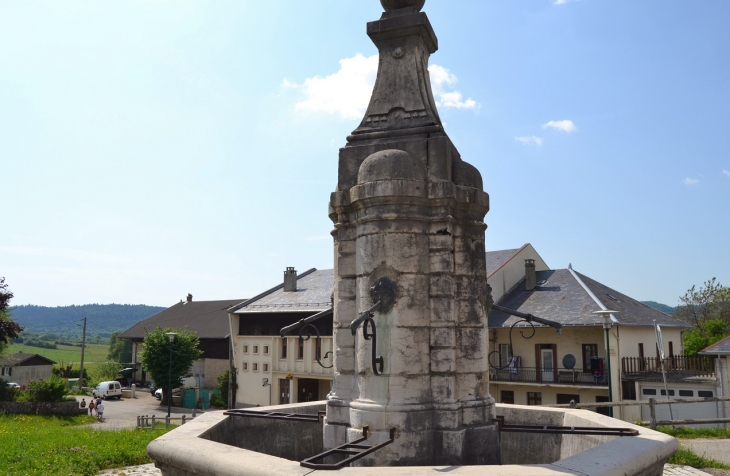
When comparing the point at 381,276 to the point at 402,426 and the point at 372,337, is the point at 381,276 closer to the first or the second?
the point at 372,337

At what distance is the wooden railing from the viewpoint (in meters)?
28.7

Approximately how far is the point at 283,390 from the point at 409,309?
34.5 metres

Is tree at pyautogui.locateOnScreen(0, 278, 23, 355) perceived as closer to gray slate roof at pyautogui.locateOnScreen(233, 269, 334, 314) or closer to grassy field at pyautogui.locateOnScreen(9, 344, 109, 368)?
gray slate roof at pyautogui.locateOnScreen(233, 269, 334, 314)

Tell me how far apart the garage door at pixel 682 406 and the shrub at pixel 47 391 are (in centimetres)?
2988

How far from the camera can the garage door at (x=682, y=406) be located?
1001 inches

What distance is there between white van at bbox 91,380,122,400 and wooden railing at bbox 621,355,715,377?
40.4m

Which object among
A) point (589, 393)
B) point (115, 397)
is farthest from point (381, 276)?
point (115, 397)

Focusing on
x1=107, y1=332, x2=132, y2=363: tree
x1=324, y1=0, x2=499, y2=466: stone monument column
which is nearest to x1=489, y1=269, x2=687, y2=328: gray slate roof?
x1=324, y1=0, x2=499, y2=466: stone monument column

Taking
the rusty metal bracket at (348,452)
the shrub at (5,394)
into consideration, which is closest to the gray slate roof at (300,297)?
the shrub at (5,394)

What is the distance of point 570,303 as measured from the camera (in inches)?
1208

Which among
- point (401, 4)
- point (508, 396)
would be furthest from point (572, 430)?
point (508, 396)

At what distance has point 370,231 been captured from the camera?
6996mm

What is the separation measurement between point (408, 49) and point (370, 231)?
253cm

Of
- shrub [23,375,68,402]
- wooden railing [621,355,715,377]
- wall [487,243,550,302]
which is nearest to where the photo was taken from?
wooden railing [621,355,715,377]
